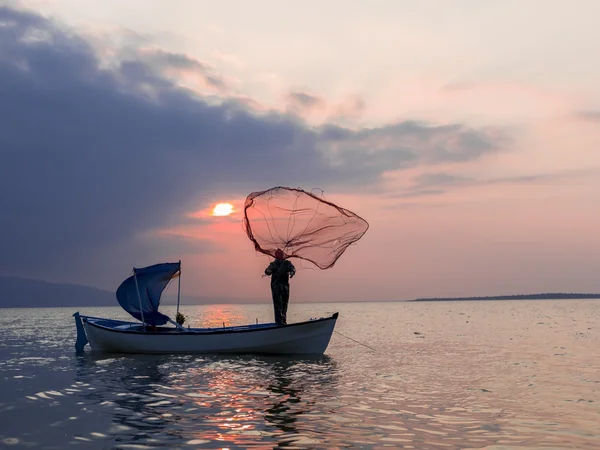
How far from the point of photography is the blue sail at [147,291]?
32.6 metres

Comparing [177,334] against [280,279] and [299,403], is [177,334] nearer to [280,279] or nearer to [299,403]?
[280,279]

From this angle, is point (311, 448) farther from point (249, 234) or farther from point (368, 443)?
point (249, 234)

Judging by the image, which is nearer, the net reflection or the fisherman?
the net reflection

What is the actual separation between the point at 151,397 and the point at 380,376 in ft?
31.3

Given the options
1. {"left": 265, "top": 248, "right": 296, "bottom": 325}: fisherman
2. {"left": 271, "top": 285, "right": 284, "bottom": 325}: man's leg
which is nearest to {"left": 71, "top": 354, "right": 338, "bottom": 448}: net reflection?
{"left": 271, "top": 285, "right": 284, "bottom": 325}: man's leg

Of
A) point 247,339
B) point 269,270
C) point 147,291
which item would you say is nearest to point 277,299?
point 269,270


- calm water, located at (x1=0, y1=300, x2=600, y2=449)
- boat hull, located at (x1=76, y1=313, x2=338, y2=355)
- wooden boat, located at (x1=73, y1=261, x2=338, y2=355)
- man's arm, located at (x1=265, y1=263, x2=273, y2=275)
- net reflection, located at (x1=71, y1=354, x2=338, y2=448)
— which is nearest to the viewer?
calm water, located at (x1=0, y1=300, x2=600, y2=449)

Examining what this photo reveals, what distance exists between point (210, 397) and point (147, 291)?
1559 cm

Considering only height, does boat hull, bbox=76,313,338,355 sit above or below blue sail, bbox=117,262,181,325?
below

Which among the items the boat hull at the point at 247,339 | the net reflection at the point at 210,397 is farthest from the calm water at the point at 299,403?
the boat hull at the point at 247,339

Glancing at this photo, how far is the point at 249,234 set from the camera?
26969 millimetres

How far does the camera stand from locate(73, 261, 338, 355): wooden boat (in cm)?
2934

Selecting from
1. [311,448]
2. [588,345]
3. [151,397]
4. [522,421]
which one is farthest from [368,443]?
[588,345]

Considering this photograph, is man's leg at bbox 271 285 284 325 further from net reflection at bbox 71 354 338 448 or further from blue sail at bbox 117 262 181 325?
blue sail at bbox 117 262 181 325
